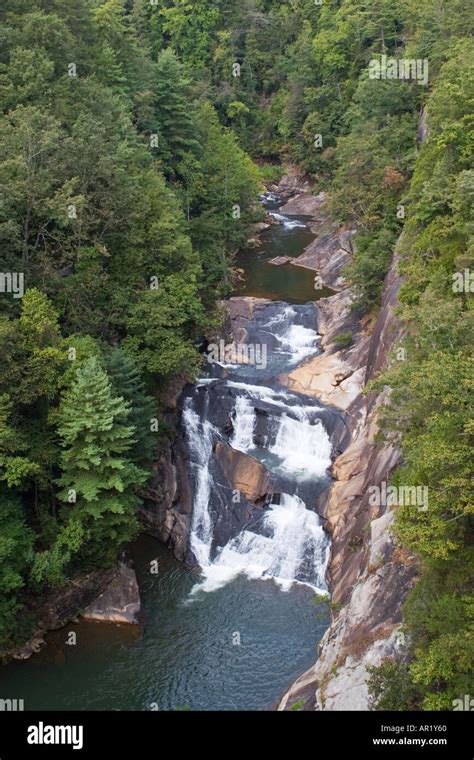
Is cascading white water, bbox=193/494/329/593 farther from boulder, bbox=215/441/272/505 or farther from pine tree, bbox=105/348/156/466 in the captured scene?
pine tree, bbox=105/348/156/466

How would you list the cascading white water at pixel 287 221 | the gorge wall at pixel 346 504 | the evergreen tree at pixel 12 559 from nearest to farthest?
the gorge wall at pixel 346 504
the evergreen tree at pixel 12 559
the cascading white water at pixel 287 221

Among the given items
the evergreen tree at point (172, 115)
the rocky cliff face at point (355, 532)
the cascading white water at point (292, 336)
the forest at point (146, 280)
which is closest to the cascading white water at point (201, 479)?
the forest at point (146, 280)

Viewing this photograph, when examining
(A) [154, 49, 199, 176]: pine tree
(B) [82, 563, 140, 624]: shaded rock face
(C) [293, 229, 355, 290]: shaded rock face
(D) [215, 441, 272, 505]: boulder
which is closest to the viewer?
(B) [82, 563, 140, 624]: shaded rock face

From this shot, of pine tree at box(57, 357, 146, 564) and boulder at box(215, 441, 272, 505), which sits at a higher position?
pine tree at box(57, 357, 146, 564)

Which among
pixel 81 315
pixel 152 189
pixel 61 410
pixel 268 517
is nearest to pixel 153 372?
pixel 81 315

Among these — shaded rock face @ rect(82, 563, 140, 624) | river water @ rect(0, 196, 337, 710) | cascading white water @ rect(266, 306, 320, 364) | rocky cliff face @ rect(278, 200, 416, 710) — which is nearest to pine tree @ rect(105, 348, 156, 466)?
river water @ rect(0, 196, 337, 710)

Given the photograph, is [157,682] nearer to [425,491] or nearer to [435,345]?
[425,491]

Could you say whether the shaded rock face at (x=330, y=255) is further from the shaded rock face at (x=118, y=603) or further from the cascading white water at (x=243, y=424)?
the shaded rock face at (x=118, y=603)

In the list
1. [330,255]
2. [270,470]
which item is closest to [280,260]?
[330,255]

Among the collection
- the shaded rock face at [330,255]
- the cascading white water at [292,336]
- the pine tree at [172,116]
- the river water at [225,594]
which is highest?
the pine tree at [172,116]
